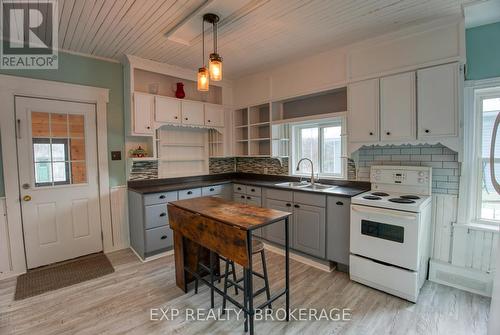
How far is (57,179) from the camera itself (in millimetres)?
3096

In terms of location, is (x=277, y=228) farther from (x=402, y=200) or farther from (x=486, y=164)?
(x=486, y=164)

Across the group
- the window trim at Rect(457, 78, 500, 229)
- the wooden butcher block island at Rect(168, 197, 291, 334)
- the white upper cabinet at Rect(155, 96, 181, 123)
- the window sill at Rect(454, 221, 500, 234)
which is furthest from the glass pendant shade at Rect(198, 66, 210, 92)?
the window sill at Rect(454, 221, 500, 234)

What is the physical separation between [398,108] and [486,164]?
985 millimetres

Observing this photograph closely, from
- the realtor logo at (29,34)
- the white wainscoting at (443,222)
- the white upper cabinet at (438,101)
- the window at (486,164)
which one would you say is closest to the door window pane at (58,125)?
the realtor logo at (29,34)

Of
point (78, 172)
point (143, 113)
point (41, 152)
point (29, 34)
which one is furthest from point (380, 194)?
point (29, 34)

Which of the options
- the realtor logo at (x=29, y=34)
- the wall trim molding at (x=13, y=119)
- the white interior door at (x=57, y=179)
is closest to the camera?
the realtor logo at (x=29, y=34)

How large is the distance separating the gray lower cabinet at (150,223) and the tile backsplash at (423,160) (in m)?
2.51

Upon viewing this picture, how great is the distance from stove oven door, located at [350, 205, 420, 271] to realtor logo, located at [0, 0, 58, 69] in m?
3.35

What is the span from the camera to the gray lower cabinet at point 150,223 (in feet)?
10.4

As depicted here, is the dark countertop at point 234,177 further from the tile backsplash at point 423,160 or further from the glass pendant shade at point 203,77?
the glass pendant shade at point 203,77

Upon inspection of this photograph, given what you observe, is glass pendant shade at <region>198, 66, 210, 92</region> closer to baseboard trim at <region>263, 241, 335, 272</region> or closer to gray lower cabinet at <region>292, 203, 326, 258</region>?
gray lower cabinet at <region>292, 203, 326, 258</region>

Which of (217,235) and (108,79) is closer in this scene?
(217,235)

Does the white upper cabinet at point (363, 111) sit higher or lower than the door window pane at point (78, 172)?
higher

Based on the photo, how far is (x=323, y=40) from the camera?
2.87 metres
